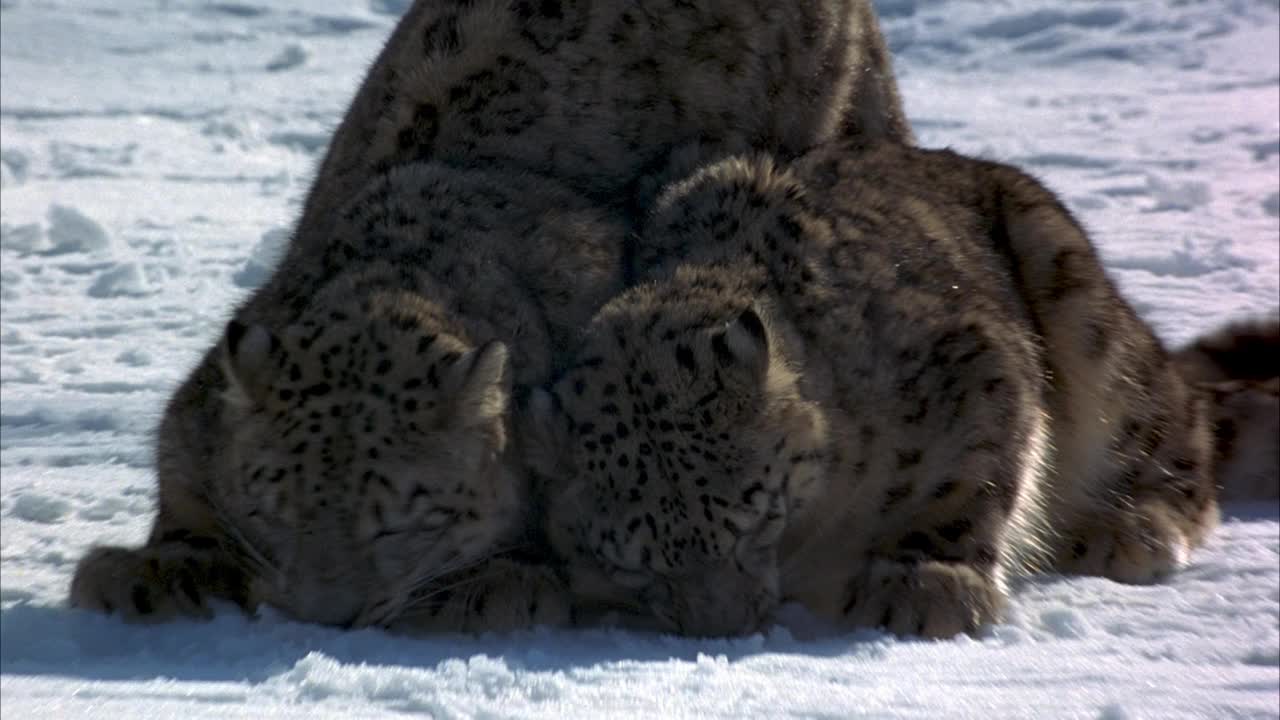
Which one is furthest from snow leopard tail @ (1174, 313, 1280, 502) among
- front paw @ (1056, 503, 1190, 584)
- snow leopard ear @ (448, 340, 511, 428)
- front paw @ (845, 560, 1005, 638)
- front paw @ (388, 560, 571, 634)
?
snow leopard ear @ (448, 340, 511, 428)

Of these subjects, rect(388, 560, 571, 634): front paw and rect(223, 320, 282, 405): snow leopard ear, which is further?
rect(388, 560, 571, 634): front paw

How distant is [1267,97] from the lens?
13602mm

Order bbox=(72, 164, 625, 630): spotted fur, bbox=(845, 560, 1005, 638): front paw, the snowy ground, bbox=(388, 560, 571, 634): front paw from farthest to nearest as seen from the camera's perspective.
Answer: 1. bbox=(845, 560, 1005, 638): front paw
2. bbox=(388, 560, 571, 634): front paw
3. bbox=(72, 164, 625, 630): spotted fur
4. the snowy ground

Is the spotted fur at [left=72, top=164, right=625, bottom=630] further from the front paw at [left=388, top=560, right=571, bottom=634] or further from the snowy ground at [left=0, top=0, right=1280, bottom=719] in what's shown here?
the snowy ground at [left=0, top=0, right=1280, bottom=719]

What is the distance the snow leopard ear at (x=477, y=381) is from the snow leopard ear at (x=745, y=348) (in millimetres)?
548

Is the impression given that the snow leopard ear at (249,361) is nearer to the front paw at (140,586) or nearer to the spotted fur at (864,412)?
the front paw at (140,586)

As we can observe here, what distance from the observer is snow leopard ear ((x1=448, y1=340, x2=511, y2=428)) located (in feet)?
14.5

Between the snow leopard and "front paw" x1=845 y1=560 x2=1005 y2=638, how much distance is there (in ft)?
2.73

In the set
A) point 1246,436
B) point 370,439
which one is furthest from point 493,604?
point 1246,436

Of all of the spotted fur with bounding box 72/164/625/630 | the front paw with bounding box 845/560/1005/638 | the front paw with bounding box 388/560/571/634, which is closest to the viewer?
the spotted fur with bounding box 72/164/625/630

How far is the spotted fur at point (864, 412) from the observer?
4.48m

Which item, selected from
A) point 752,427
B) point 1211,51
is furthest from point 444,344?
point 1211,51

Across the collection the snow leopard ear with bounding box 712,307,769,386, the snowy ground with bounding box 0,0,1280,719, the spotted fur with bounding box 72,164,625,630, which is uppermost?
the snow leopard ear with bounding box 712,307,769,386

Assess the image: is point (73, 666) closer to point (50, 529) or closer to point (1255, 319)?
point (50, 529)
